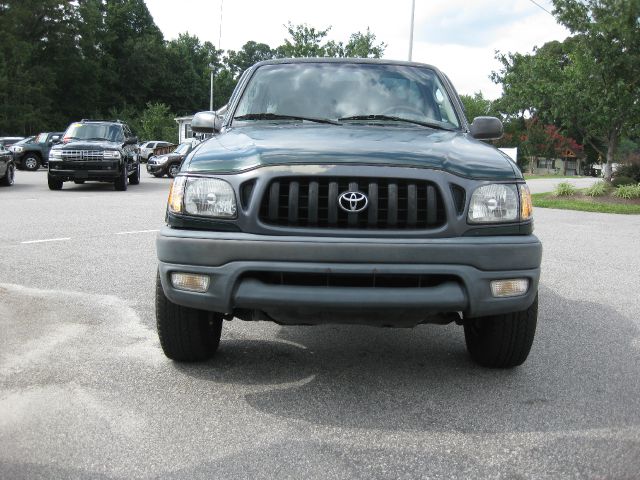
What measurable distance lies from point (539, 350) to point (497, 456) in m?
1.82

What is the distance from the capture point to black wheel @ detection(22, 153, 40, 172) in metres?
31.5

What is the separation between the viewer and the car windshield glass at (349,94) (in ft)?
15.7

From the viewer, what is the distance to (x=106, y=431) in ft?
10.3

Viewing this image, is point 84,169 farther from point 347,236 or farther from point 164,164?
point 347,236

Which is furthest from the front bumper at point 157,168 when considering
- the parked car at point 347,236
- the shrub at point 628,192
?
the parked car at point 347,236

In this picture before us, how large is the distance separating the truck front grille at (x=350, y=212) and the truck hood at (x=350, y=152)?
0.10 meters

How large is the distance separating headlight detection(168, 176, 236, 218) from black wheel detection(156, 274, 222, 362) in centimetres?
43

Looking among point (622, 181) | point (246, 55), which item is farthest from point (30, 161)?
point (246, 55)

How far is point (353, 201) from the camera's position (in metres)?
3.39

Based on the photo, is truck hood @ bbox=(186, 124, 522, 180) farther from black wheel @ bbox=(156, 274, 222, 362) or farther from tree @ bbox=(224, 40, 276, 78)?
tree @ bbox=(224, 40, 276, 78)

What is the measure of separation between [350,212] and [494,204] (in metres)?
0.72

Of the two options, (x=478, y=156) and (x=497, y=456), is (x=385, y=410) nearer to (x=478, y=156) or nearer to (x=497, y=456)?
(x=497, y=456)

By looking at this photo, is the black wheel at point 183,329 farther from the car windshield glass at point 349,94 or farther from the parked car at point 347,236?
the car windshield glass at point 349,94

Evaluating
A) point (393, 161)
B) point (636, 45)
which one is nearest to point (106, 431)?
point (393, 161)
